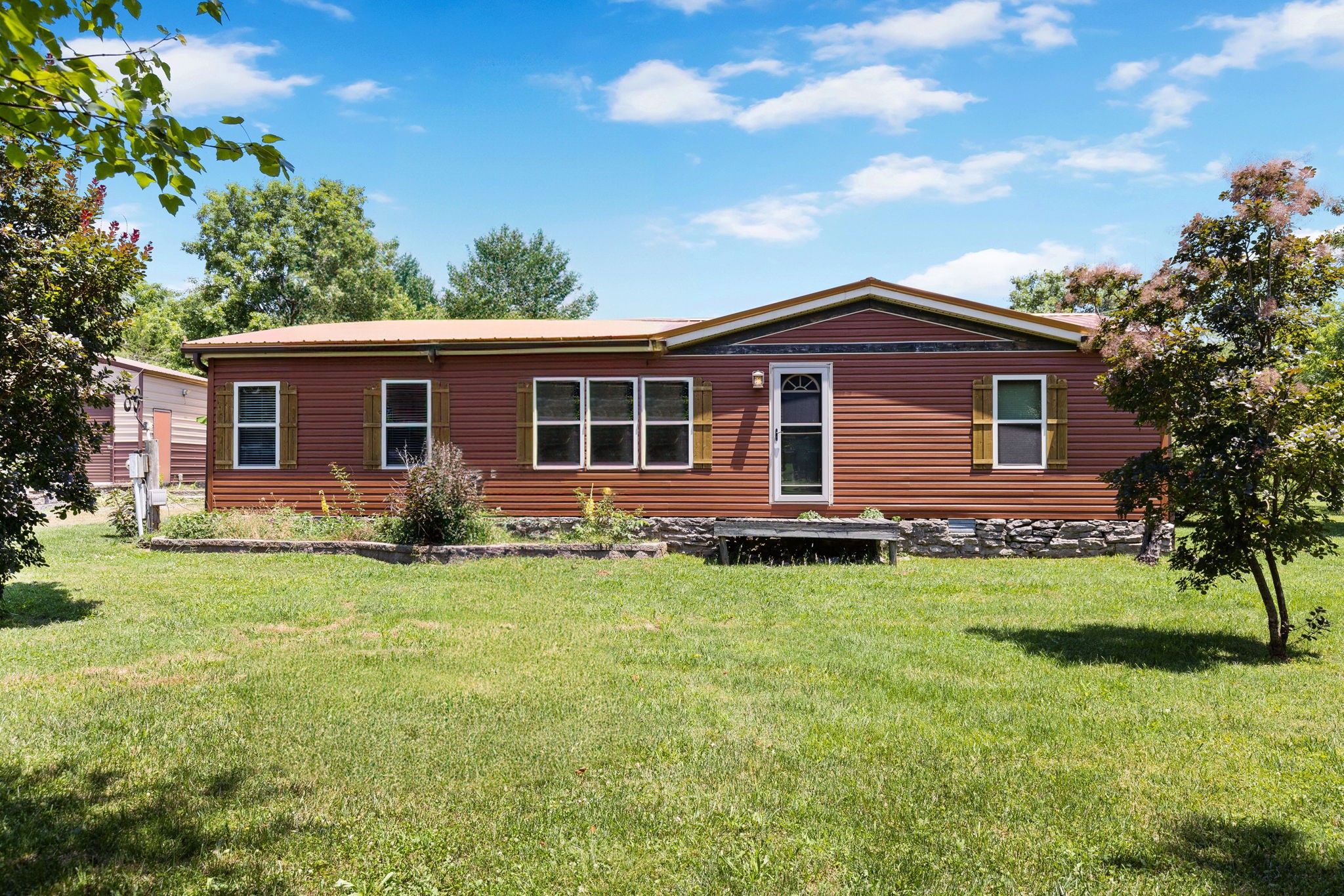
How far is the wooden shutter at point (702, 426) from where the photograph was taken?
42.3 feet

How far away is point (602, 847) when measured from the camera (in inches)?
135

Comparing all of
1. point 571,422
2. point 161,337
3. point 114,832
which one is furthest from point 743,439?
point 161,337

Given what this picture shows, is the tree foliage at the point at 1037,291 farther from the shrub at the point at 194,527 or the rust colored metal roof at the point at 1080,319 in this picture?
the shrub at the point at 194,527

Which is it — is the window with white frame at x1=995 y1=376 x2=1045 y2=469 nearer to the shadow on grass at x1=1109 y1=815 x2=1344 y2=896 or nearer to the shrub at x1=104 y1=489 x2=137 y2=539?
the shadow on grass at x1=1109 y1=815 x2=1344 y2=896

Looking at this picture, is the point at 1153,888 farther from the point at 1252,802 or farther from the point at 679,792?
the point at 679,792

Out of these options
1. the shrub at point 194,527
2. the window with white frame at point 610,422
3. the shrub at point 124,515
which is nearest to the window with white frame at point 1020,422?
the window with white frame at point 610,422

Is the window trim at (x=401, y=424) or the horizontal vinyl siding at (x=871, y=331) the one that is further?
the window trim at (x=401, y=424)

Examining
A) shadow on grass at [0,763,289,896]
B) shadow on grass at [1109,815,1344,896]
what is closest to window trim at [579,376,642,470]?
shadow on grass at [0,763,289,896]

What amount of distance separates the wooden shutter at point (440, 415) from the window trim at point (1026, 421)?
27.4 feet

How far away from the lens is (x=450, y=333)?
1391 centimetres

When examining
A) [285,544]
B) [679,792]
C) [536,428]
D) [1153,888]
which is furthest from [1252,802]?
[285,544]

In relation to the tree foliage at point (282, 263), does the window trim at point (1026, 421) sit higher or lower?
lower

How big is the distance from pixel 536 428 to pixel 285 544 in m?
3.98

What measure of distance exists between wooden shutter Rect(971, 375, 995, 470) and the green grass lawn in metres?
4.21
